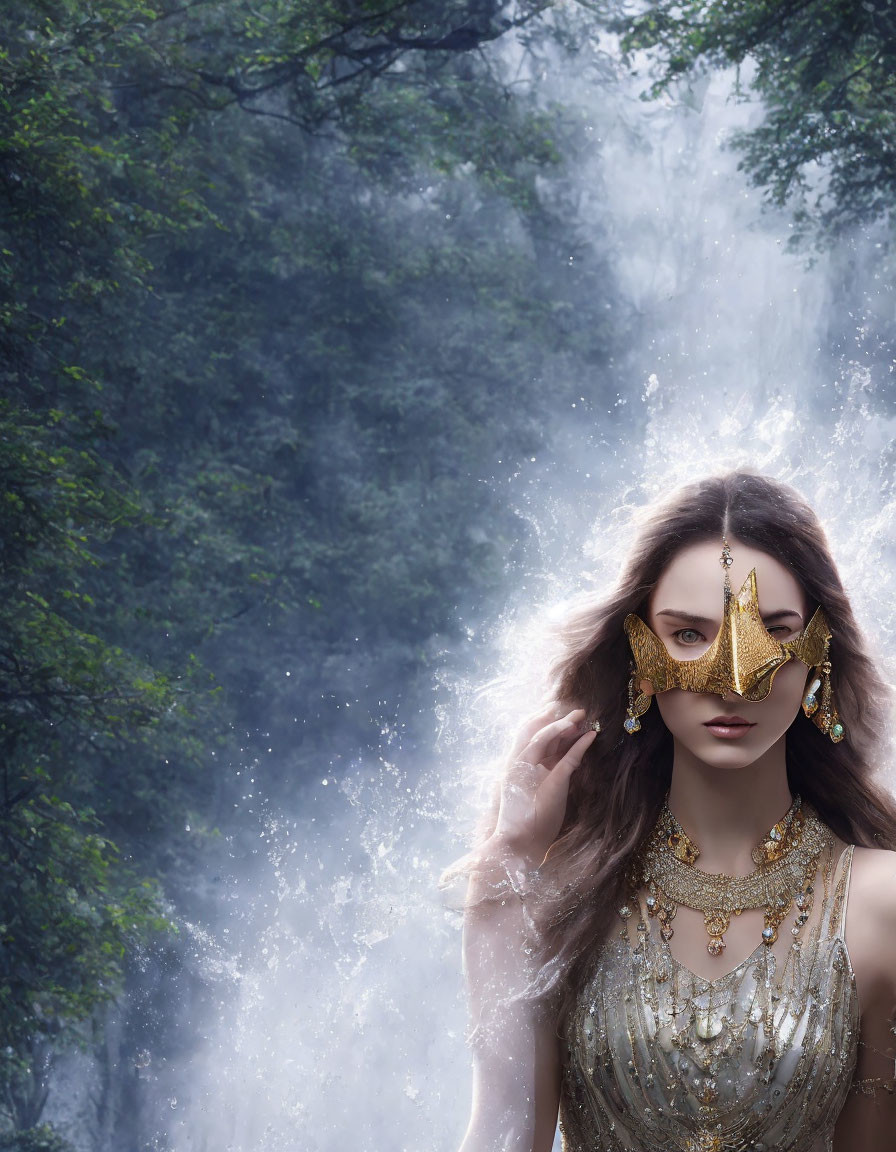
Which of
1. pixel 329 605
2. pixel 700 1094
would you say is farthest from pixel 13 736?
pixel 700 1094

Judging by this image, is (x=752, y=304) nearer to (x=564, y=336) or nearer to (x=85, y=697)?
(x=564, y=336)

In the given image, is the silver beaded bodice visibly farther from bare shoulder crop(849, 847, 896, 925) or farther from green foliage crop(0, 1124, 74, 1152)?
green foliage crop(0, 1124, 74, 1152)

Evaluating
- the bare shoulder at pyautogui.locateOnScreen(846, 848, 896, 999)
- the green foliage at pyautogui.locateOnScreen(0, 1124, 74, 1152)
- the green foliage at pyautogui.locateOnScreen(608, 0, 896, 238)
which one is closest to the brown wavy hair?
the bare shoulder at pyautogui.locateOnScreen(846, 848, 896, 999)

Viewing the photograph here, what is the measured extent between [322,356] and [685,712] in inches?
152

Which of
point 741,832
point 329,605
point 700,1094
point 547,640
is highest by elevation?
point 329,605

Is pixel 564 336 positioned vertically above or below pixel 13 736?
above

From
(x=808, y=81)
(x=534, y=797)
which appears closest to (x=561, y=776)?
(x=534, y=797)

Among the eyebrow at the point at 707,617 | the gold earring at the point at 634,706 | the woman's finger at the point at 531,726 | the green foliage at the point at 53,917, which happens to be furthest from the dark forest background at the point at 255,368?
the eyebrow at the point at 707,617

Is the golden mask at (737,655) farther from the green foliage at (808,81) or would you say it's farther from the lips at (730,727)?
the green foliage at (808,81)

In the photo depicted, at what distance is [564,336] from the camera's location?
5.52 metres

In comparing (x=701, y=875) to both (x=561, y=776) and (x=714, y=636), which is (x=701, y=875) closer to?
(x=561, y=776)

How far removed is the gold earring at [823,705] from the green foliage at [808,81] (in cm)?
368

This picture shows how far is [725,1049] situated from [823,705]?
0.48m

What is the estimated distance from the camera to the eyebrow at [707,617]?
1854 millimetres
